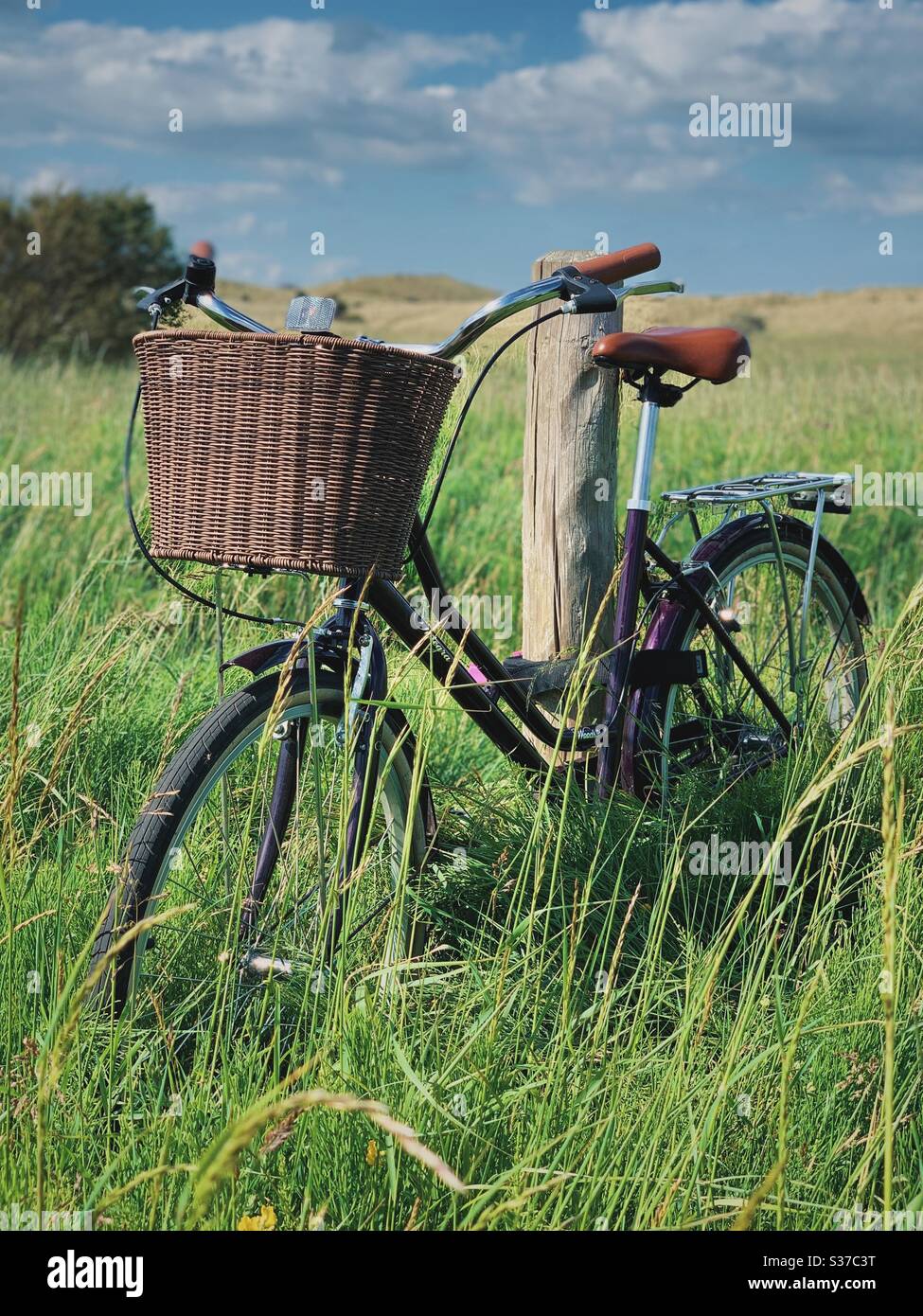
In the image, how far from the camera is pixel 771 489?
3328 mm

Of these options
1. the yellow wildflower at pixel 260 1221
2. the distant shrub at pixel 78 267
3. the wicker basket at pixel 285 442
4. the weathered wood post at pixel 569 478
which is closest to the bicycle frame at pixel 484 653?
the wicker basket at pixel 285 442

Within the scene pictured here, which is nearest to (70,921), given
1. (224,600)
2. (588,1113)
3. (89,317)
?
(588,1113)

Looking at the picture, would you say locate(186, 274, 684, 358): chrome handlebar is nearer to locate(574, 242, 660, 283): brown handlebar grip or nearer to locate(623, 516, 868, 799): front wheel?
locate(574, 242, 660, 283): brown handlebar grip

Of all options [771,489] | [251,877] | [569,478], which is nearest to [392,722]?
[251,877]

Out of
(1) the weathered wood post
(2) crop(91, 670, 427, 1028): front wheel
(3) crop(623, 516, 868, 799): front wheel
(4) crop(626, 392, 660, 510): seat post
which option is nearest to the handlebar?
(4) crop(626, 392, 660, 510): seat post

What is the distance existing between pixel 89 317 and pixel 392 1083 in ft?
87.3

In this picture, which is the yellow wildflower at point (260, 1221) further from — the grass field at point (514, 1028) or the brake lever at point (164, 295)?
the brake lever at point (164, 295)

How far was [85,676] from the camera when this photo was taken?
3.39 m

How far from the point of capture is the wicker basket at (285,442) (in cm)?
199

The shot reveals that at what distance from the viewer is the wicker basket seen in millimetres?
1987

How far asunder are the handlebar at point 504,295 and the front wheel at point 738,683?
101cm

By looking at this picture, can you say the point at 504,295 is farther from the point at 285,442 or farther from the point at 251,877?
the point at 251,877
